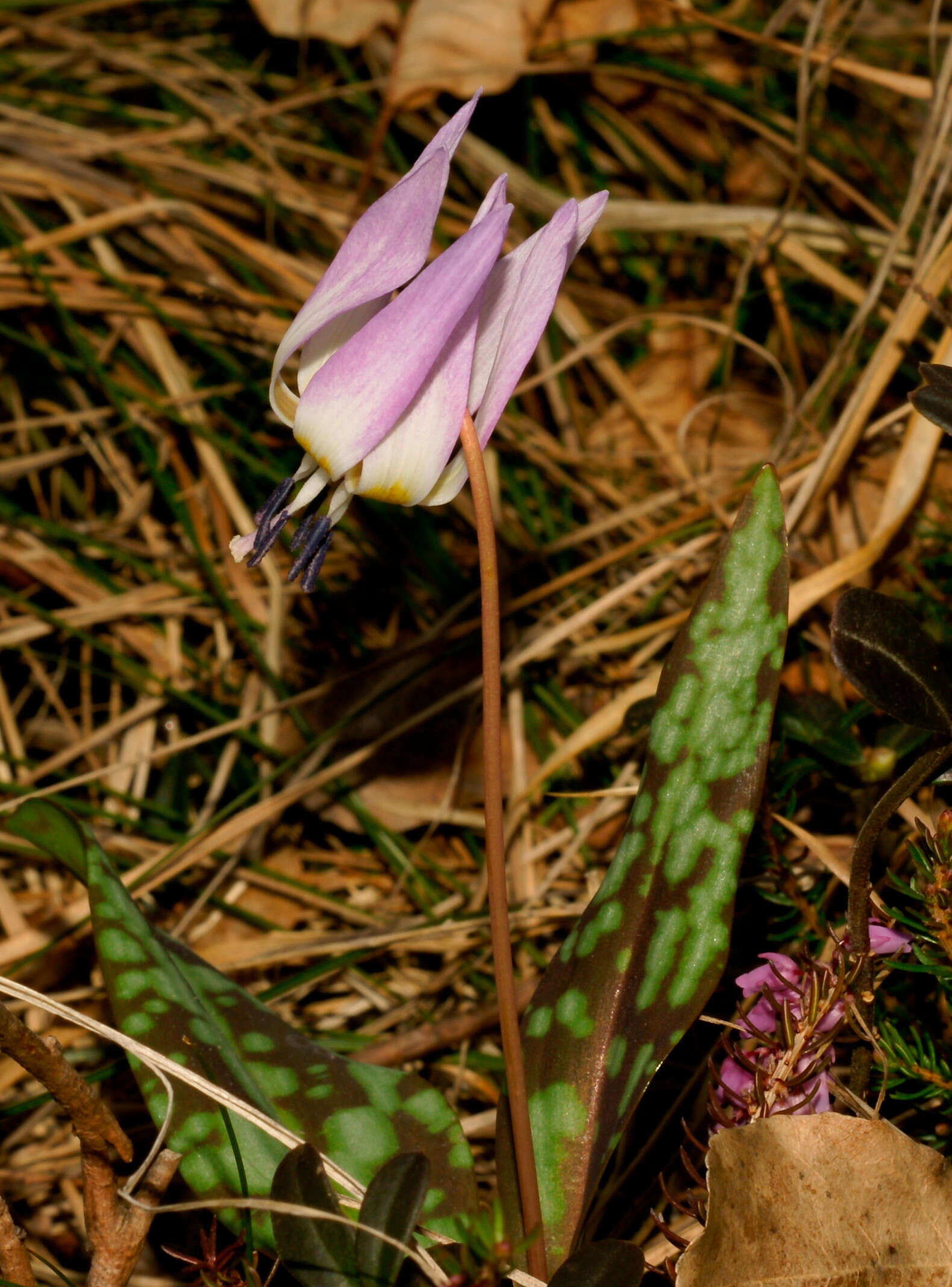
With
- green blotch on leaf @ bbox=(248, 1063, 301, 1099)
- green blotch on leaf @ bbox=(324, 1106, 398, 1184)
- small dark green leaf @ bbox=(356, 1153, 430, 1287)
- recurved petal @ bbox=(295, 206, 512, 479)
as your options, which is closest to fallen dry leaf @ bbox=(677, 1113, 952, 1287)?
small dark green leaf @ bbox=(356, 1153, 430, 1287)

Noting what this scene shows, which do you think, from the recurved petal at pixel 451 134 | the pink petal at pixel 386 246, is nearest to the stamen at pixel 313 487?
the pink petal at pixel 386 246

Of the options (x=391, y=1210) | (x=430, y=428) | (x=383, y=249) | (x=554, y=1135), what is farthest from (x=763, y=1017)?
(x=383, y=249)

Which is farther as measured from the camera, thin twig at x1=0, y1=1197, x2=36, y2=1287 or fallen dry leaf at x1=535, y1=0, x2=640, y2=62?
fallen dry leaf at x1=535, y1=0, x2=640, y2=62

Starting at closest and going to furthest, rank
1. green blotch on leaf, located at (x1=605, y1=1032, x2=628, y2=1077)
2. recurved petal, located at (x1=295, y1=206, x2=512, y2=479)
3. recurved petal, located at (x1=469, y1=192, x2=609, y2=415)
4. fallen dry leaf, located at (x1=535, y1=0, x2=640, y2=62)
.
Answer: recurved petal, located at (x1=295, y1=206, x2=512, y2=479) < recurved petal, located at (x1=469, y1=192, x2=609, y2=415) < green blotch on leaf, located at (x1=605, y1=1032, x2=628, y2=1077) < fallen dry leaf, located at (x1=535, y1=0, x2=640, y2=62)

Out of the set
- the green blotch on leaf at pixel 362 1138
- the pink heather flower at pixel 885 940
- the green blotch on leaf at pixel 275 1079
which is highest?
the pink heather flower at pixel 885 940

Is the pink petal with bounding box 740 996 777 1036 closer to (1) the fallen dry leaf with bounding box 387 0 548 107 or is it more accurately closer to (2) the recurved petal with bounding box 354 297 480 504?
(2) the recurved petal with bounding box 354 297 480 504

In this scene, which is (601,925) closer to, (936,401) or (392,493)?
(392,493)

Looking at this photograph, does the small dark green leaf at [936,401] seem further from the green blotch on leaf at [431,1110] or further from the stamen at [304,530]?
the green blotch on leaf at [431,1110]

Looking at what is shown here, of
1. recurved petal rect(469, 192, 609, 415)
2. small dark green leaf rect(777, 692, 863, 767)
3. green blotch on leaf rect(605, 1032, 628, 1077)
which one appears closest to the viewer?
recurved petal rect(469, 192, 609, 415)

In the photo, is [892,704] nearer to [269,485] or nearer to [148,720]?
[148,720]
